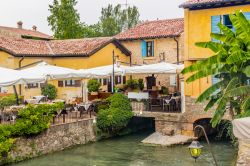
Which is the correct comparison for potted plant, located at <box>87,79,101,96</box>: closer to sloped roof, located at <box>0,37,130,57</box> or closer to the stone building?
sloped roof, located at <box>0,37,130,57</box>

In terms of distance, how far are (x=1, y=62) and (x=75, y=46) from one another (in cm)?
617

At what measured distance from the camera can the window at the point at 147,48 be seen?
37.7 m

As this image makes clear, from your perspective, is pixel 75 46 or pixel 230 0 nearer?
pixel 230 0

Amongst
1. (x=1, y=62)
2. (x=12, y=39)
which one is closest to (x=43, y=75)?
(x=1, y=62)

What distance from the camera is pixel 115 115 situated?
→ 26375 millimetres

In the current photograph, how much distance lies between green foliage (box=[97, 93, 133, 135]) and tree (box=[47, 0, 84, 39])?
62.2 ft

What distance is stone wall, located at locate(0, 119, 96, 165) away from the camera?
20969 mm

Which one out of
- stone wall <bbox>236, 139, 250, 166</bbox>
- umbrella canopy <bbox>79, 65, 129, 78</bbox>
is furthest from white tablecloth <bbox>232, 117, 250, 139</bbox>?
umbrella canopy <bbox>79, 65, 129, 78</bbox>

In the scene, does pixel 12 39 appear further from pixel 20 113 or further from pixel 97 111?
pixel 20 113

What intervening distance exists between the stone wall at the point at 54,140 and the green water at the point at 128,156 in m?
0.39

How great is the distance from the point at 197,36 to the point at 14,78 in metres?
11.0

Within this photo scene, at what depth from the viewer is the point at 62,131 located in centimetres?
2348

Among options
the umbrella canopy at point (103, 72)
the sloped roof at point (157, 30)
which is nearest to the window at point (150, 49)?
the sloped roof at point (157, 30)

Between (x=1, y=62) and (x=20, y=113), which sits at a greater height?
(x=1, y=62)
